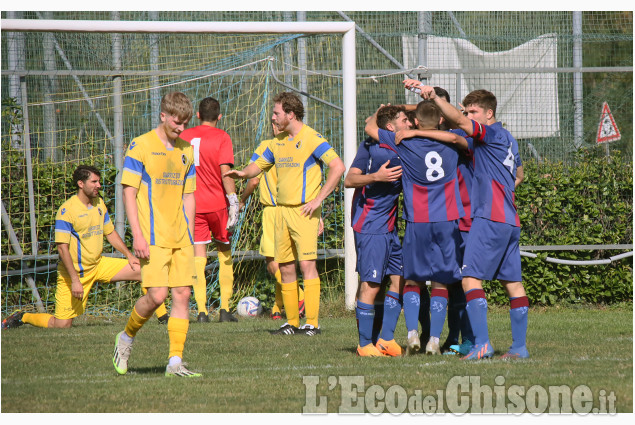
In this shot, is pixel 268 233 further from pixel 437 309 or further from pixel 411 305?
pixel 437 309

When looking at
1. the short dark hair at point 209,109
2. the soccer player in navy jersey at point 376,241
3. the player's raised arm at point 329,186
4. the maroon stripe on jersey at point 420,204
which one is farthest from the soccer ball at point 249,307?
the maroon stripe on jersey at point 420,204

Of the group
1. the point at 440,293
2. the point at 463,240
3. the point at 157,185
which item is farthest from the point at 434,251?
the point at 157,185

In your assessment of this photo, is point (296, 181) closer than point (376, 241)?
No

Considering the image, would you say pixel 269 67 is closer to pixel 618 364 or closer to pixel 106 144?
pixel 106 144

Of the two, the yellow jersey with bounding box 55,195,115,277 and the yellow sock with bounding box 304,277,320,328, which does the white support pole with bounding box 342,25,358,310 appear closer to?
the yellow sock with bounding box 304,277,320,328

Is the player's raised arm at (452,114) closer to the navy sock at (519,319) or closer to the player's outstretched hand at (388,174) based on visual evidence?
the player's outstretched hand at (388,174)

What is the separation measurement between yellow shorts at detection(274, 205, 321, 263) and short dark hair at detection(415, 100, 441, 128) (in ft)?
6.57

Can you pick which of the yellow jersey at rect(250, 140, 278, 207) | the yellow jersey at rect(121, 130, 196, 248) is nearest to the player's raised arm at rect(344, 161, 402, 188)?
the yellow jersey at rect(121, 130, 196, 248)

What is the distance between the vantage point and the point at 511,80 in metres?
12.0

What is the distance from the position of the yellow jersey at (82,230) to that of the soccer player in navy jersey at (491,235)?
4.19 m

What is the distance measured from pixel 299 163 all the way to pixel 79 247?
2.68m

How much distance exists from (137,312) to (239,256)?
15.7 feet

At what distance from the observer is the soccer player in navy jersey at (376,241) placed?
6.72 m

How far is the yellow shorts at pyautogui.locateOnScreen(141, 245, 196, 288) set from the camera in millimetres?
5871
